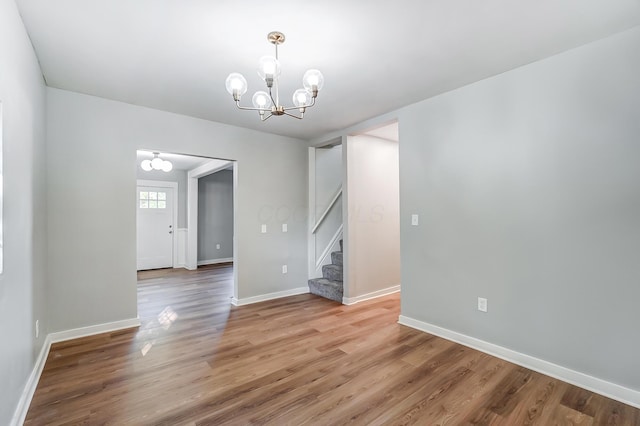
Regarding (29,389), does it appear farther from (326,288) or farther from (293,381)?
(326,288)

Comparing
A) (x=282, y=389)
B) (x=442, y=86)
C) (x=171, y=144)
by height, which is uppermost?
(x=442, y=86)

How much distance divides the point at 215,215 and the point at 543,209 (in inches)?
286

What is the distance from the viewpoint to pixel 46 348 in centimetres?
272

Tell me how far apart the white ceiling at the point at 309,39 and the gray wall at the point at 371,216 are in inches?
54.5

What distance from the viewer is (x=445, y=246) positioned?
305 centimetres

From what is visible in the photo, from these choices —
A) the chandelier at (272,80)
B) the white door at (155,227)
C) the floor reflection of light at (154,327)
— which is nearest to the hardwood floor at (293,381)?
the floor reflection of light at (154,327)

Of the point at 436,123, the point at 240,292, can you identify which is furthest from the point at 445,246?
the point at 240,292

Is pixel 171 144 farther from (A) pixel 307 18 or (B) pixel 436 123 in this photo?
(B) pixel 436 123

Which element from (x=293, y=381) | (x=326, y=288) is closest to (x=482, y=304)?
(x=293, y=381)

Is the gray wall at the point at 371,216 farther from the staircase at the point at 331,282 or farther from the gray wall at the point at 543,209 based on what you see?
the gray wall at the point at 543,209

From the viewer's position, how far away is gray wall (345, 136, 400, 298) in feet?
13.8

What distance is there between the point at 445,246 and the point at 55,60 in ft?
12.4

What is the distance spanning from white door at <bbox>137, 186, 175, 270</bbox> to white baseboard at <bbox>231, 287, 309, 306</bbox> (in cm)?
364

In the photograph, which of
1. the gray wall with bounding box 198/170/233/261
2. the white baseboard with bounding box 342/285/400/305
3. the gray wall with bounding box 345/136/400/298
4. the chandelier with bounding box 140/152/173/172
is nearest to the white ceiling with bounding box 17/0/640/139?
the gray wall with bounding box 345/136/400/298
